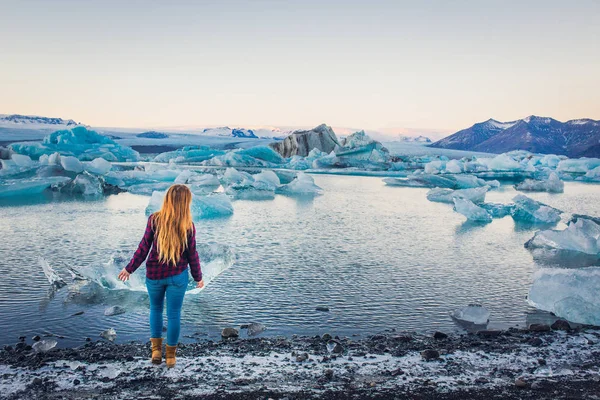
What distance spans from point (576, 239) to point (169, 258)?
6869 millimetres

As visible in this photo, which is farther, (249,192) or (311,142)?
(311,142)

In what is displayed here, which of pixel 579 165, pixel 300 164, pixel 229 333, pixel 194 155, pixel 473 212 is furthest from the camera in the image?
pixel 194 155

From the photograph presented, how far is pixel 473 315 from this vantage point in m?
4.57

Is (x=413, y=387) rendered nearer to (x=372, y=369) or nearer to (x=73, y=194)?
(x=372, y=369)

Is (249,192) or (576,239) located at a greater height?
(576,239)

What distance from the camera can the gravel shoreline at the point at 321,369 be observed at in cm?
294

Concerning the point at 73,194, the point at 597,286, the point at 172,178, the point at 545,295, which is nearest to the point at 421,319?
the point at 545,295

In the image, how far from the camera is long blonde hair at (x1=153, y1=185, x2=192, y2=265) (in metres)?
3.14

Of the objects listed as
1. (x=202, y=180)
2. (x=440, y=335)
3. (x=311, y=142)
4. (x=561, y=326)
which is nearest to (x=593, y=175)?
(x=311, y=142)

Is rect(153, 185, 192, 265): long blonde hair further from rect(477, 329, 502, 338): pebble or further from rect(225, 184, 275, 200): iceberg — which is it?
rect(225, 184, 275, 200): iceberg

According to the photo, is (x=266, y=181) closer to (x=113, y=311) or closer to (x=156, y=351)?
(x=113, y=311)

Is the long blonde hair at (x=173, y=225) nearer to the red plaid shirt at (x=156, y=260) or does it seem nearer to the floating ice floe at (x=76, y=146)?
Result: the red plaid shirt at (x=156, y=260)

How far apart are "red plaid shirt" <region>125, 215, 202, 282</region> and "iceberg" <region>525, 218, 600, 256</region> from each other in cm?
659

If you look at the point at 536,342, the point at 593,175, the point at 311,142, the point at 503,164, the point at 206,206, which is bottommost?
the point at 536,342
